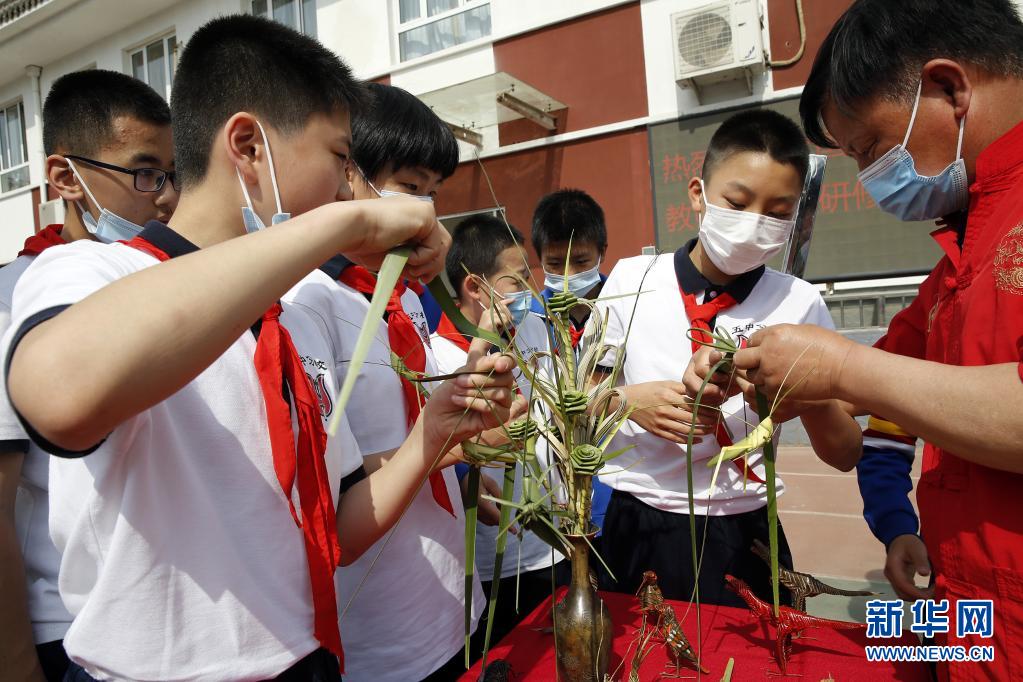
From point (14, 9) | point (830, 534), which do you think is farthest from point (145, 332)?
point (14, 9)

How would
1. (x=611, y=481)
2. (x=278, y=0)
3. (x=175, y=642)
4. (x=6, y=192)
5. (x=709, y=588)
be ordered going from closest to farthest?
(x=175, y=642) → (x=709, y=588) → (x=611, y=481) → (x=278, y=0) → (x=6, y=192)

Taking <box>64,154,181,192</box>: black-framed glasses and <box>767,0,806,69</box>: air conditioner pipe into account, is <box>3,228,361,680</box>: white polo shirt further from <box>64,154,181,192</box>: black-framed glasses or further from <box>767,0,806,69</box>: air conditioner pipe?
<box>767,0,806,69</box>: air conditioner pipe

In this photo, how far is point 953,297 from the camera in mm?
1240

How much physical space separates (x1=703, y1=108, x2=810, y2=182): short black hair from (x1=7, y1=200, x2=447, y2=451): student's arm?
5.06 ft

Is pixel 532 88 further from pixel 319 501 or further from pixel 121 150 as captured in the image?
pixel 319 501

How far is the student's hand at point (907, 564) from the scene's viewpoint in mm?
1450

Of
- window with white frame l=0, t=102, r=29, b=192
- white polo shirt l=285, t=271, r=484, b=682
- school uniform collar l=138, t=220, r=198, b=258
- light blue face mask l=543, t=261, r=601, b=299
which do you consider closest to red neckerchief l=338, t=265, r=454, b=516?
white polo shirt l=285, t=271, r=484, b=682

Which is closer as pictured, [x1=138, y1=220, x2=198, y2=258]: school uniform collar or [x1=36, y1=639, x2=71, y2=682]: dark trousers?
[x1=138, y1=220, x2=198, y2=258]: school uniform collar

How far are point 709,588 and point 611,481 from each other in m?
0.42

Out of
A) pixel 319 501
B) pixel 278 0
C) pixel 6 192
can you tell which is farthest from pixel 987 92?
pixel 6 192

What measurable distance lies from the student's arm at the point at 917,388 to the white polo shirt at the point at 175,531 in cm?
96

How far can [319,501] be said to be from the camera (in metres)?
1.10

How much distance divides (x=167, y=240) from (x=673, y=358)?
144 centimetres

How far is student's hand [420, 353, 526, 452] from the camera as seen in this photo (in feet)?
3.96
